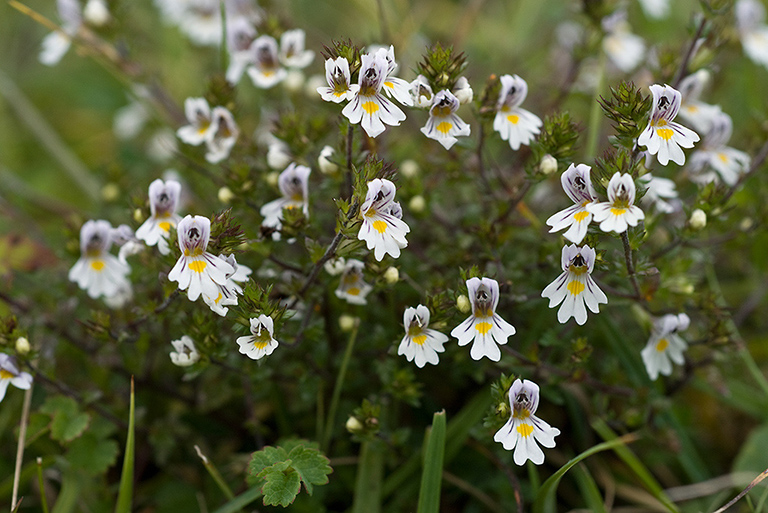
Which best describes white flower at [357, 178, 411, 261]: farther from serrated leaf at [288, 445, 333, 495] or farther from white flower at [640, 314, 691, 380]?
white flower at [640, 314, 691, 380]

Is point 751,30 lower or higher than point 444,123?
higher

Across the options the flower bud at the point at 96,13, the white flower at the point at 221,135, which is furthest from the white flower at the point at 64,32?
the white flower at the point at 221,135

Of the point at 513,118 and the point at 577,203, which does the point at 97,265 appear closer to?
the point at 513,118

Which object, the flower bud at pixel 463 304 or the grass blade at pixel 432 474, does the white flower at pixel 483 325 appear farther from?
the grass blade at pixel 432 474

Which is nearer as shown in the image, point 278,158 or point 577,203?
point 577,203

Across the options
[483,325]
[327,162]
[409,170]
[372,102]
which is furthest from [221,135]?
[483,325]

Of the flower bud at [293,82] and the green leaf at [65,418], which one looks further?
the flower bud at [293,82]

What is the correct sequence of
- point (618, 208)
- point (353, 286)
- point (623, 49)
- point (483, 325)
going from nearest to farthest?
point (618, 208), point (483, 325), point (353, 286), point (623, 49)
